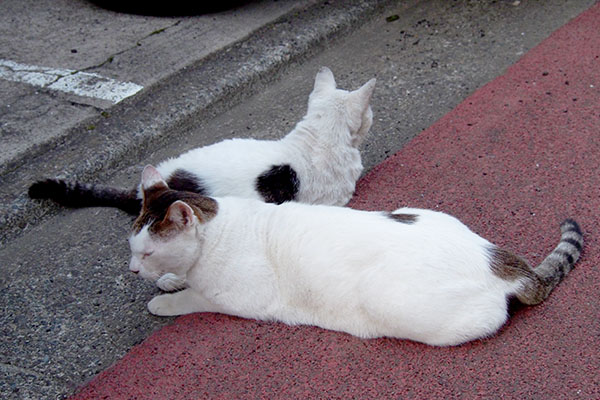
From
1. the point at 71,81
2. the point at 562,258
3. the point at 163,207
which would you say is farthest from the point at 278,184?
the point at 71,81

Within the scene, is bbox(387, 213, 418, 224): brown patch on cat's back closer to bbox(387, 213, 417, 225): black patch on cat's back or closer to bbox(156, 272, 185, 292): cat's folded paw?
bbox(387, 213, 417, 225): black patch on cat's back

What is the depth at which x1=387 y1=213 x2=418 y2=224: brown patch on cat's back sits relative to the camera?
3.21 m

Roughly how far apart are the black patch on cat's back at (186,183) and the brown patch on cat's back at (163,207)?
0.32 metres

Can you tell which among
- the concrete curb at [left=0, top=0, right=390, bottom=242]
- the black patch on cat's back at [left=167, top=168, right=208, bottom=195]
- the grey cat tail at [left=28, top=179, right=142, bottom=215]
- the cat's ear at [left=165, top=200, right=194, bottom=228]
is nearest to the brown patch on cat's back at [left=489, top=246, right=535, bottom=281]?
the cat's ear at [left=165, top=200, right=194, bottom=228]

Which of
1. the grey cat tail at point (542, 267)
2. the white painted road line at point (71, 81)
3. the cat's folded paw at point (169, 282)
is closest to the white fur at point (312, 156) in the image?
the cat's folded paw at point (169, 282)

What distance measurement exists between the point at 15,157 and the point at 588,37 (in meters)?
4.64

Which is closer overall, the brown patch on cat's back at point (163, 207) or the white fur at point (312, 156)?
the brown patch on cat's back at point (163, 207)

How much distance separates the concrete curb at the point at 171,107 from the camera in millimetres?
4445

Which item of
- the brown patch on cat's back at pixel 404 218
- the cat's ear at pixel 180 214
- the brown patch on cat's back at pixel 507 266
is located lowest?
the brown patch on cat's back at pixel 507 266

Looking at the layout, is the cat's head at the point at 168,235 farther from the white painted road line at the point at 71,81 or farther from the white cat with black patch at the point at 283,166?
the white painted road line at the point at 71,81

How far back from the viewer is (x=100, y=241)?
4.04 metres

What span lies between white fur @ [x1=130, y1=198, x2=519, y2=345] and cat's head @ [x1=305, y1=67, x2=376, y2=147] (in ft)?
3.05

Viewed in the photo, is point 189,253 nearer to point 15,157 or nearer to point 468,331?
point 468,331

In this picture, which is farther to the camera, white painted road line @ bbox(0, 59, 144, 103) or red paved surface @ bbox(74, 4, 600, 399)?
white painted road line @ bbox(0, 59, 144, 103)
